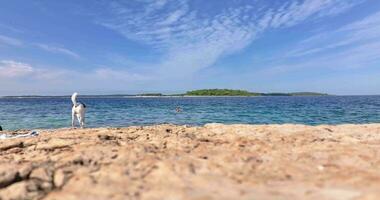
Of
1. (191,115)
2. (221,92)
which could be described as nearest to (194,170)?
(191,115)

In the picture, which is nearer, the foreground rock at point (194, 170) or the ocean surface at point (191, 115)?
the foreground rock at point (194, 170)

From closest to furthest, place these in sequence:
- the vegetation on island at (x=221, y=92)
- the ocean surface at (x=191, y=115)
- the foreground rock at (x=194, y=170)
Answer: the foreground rock at (x=194, y=170) < the ocean surface at (x=191, y=115) < the vegetation on island at (x=221, y=92)

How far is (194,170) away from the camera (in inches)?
226

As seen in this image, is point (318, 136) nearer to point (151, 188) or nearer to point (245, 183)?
point (245, 183)

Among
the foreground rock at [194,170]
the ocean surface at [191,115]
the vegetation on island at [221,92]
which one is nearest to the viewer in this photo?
the foreground rock at [194,170]

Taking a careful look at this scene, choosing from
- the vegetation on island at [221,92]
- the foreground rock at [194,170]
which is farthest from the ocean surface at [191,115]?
the vegetation on island at [221,92]

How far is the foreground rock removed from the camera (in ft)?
15.9

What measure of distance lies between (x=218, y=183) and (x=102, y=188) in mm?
1811

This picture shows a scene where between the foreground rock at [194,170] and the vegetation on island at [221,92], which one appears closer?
the foreground rock at [194,170]

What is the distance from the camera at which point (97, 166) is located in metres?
6.12

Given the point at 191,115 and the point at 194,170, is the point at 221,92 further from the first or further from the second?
the point at 194,170

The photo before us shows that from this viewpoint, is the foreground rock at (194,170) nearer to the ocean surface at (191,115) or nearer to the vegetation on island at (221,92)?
the ocean surface at (191,115)

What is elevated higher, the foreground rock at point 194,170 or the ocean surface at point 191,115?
the foreground rock at point 194,170

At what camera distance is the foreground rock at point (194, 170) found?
483 cm
